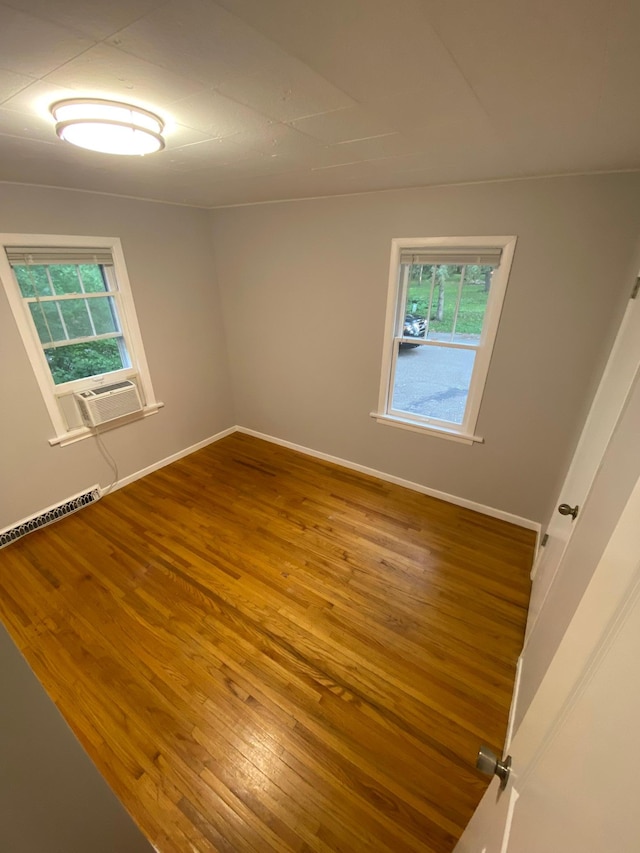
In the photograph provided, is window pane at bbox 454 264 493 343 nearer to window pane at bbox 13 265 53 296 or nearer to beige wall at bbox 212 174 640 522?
beige wall at bbox 212 174 640 522

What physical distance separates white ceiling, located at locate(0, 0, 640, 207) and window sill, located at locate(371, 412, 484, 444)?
68.0 inches

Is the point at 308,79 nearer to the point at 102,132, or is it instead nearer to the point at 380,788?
the point at 102,132

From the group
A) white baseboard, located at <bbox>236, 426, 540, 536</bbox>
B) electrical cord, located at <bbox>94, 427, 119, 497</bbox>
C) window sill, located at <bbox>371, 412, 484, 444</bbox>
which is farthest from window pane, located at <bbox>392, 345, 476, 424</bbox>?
electrical cord, located at <bbox>94, 427, 119, 497</bbox>

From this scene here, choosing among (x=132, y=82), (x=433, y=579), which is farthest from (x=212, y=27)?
(x=433, y=579)

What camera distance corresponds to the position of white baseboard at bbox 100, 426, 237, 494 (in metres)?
3.17

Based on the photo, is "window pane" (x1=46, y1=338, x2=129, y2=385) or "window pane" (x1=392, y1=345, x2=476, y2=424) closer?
"window pane" (x1=46, y1=338, x2=129, y2=385)

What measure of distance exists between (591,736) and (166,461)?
12.0 feet

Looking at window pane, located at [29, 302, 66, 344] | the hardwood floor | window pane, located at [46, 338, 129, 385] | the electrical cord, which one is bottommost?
the hardwood floor

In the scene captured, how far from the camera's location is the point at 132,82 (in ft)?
3.13

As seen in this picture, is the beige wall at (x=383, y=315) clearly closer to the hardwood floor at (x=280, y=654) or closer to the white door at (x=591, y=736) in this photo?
the hardwood floor at (x=280, y=654)

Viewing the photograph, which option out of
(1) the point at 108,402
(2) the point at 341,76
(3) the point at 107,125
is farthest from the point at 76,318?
(2) the point at 341,76

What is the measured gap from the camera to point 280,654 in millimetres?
1830

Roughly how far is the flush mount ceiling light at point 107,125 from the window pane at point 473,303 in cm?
198

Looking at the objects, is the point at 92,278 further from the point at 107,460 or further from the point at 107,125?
the point at 107,125
